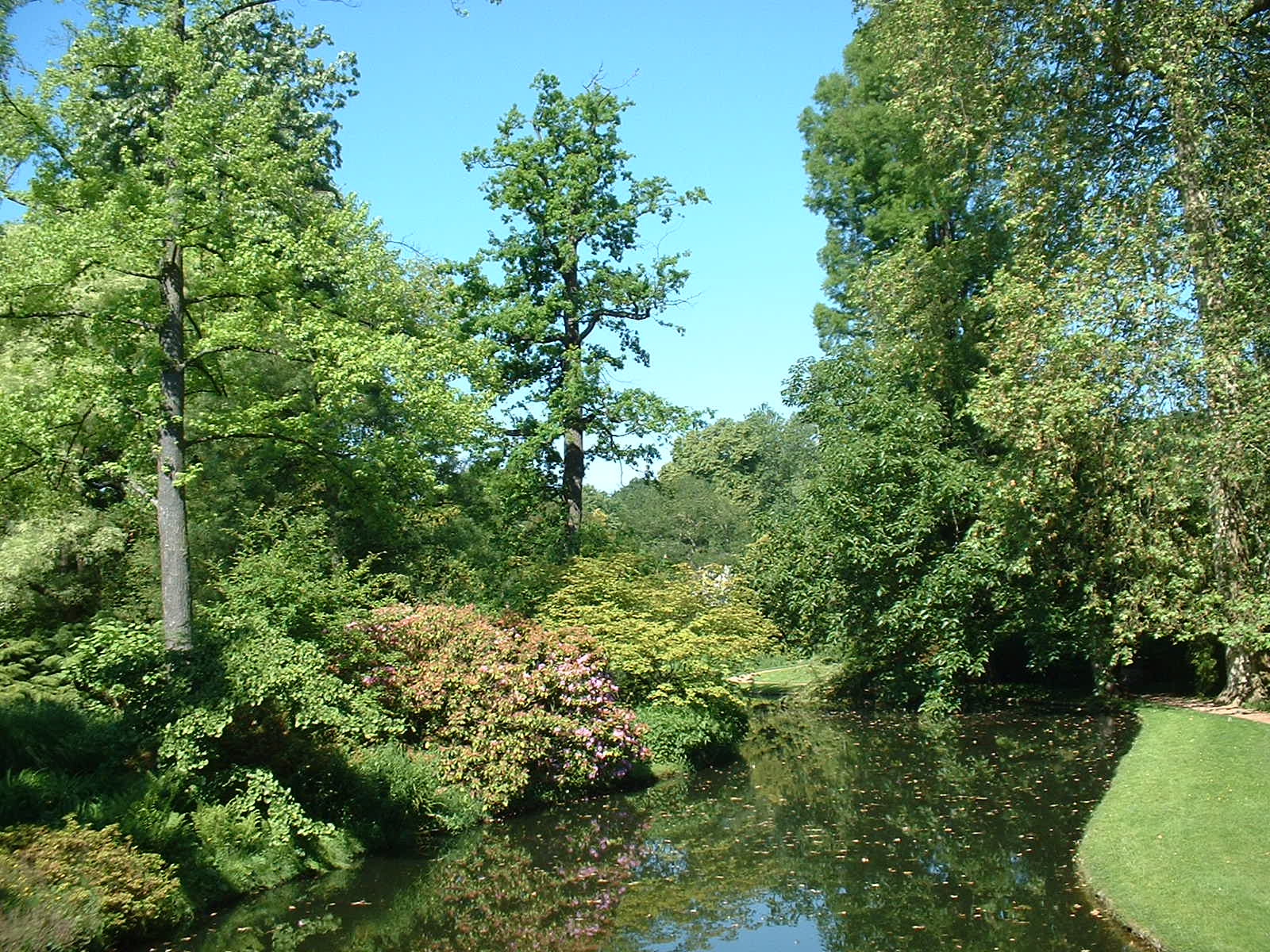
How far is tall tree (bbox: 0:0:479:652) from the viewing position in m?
14.5

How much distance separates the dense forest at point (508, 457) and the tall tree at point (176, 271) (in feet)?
0.25

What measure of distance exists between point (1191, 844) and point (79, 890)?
10540 mm

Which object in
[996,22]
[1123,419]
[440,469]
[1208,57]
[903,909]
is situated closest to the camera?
[903,909]

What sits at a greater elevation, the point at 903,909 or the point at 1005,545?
the point at 1005,545

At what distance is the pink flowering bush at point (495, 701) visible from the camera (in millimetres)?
15883

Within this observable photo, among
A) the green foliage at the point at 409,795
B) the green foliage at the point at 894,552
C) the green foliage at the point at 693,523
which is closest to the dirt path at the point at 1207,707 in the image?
the green foliage at the point at 894,552

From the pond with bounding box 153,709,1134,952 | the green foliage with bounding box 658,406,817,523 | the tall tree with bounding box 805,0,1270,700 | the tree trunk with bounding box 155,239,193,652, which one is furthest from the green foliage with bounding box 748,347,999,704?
the green foliage with bounding box 658,406,817,523

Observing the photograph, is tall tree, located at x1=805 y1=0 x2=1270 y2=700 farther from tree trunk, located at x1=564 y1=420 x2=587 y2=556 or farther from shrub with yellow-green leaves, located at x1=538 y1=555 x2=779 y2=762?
tree trunk, located at x1=564 y1=420 x2=587 y2=556

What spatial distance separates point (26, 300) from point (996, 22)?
18.3m

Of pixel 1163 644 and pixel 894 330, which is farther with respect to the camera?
pixel 894 330

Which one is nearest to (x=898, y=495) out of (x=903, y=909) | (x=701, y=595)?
(x=701, y=595)

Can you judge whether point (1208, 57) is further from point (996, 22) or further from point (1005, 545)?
point (1005, 545)

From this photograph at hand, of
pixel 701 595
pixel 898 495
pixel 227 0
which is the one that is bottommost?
pixel 701 595

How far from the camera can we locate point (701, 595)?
22.6m
